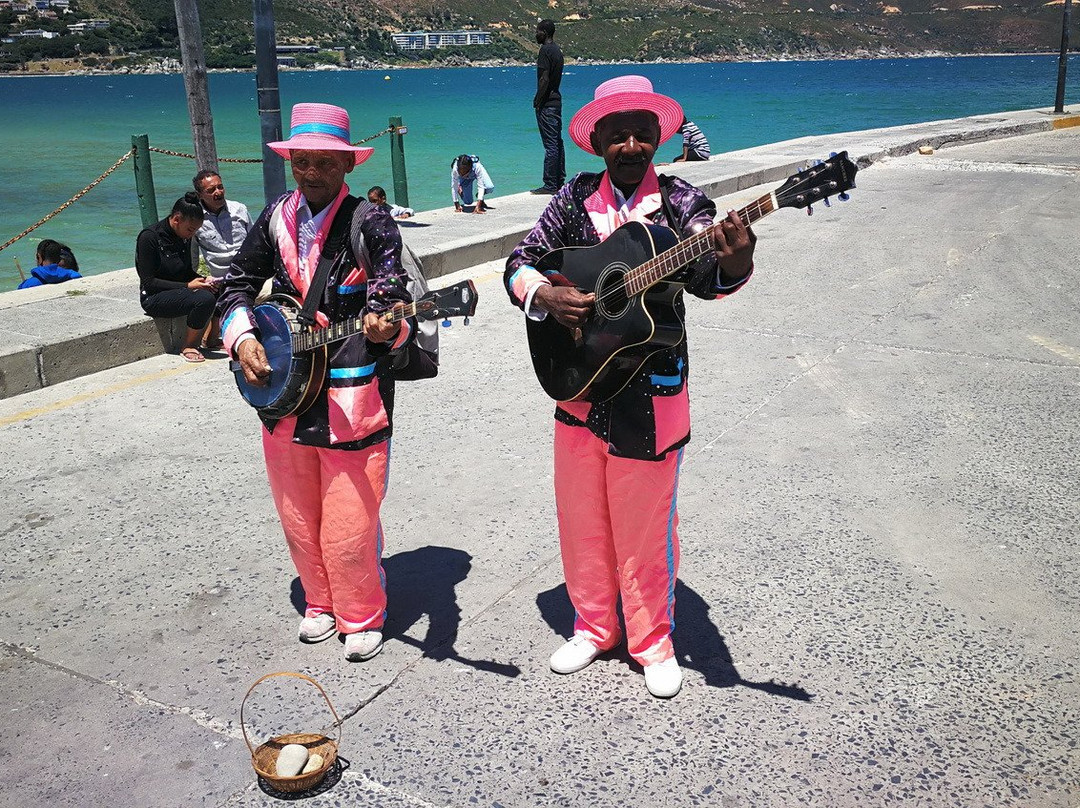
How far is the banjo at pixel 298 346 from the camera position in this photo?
3629mm

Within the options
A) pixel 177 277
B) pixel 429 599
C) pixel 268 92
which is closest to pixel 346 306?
pixel 429 599

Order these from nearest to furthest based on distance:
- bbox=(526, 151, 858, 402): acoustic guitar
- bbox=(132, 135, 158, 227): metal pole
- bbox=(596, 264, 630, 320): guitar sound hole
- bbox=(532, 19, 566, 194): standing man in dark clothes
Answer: bbox=(526, 151, 858, 402): acoustic guitar < bbox=(596, 264, 630, 320): guitar sound hole < bbox=(132, 135, 158, 227): metal pole < bbox=(532, 19, 566, 194): standing man in dark clothes

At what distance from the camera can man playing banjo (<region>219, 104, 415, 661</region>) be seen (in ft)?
12.2

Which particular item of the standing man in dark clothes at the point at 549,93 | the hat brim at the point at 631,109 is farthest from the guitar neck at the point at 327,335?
the standing man in dark clothes at the point at 549,93

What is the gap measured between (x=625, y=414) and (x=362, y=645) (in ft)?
4.28

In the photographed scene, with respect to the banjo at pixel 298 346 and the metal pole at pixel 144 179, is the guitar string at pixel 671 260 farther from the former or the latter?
the metal pole at pixel 144 179

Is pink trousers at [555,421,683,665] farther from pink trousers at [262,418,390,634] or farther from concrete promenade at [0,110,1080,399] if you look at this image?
concrete promenade at [0,110,1080,399]

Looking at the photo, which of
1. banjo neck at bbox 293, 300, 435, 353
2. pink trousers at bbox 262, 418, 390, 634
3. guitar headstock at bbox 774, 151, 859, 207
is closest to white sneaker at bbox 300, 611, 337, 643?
pink trousers at bbox 262, 418, 390, 634

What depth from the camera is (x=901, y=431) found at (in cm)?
617

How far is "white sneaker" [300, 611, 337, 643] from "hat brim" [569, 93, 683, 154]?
6.42ft

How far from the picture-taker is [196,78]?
31.3 ft

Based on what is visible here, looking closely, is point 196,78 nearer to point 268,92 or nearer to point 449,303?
point 268,92

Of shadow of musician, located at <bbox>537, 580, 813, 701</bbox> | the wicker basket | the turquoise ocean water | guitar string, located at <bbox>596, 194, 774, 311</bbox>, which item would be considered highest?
guitar string, located at <bbox>596, 194, 774, 311</bbox>

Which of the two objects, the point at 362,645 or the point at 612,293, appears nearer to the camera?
the point at 612,293
